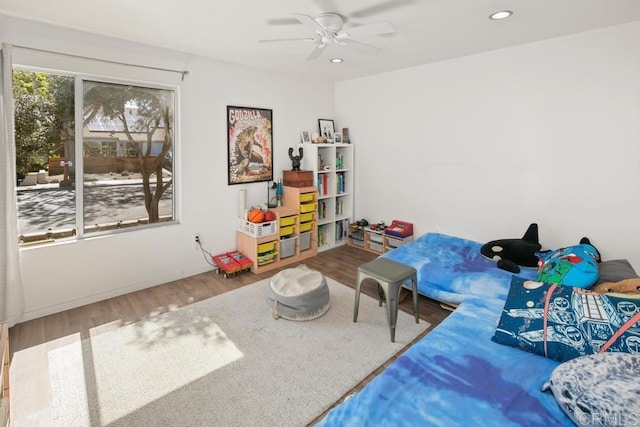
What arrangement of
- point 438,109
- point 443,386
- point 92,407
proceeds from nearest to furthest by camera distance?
point 443,386 → point 92,407 → point 438,109

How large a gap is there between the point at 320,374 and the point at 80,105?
3.09 meters

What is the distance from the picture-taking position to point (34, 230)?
2.98 meters

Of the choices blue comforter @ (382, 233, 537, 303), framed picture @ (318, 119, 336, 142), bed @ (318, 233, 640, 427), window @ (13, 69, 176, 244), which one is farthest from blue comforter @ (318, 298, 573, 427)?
framed picture @ (318, 119, 336, 142)

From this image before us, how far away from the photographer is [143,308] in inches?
122

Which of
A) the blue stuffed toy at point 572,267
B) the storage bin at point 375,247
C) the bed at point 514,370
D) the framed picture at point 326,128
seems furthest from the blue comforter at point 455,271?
the framed picture at point 326,128

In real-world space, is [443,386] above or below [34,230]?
below

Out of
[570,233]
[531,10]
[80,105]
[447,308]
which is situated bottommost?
[447,308]

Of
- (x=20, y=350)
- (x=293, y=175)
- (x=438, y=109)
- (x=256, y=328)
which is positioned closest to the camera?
(x=20, y=350)

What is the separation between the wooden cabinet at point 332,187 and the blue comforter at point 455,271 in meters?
1.52

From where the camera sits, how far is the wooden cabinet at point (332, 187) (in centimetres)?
468

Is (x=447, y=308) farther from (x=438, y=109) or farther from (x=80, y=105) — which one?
(x=80, y=105)

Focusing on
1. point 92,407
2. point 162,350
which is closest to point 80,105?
point 162,350

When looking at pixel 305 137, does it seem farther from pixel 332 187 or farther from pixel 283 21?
pixel 283 21

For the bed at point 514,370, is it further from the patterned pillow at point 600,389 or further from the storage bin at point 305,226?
the storage bin at point 305,226
